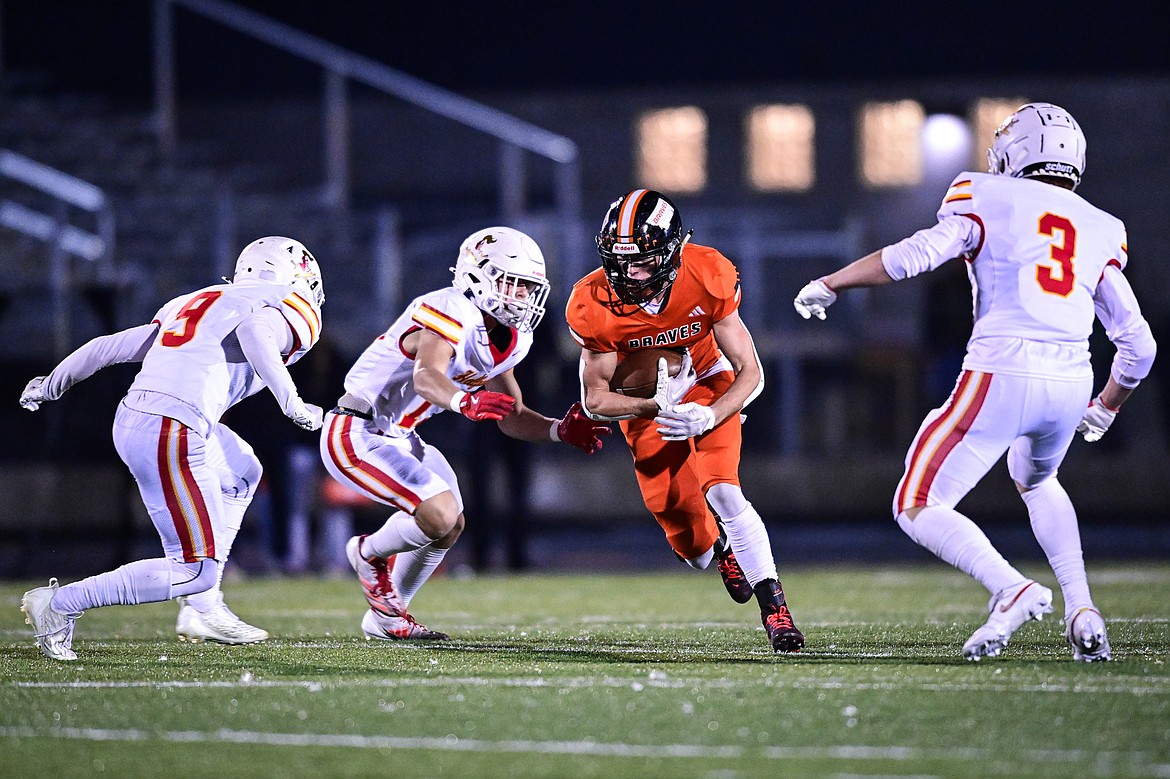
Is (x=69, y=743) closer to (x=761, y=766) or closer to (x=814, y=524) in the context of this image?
(x=761, y=766)

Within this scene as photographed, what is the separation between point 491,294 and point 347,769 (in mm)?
2845

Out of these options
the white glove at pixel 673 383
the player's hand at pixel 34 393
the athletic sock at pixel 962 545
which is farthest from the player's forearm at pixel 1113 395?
the player's hand at pixel 34 393

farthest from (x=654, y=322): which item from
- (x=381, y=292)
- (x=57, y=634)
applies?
(x=381, y=292)

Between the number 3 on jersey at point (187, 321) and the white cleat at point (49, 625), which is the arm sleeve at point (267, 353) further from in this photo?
the white cleat at point (49, 625)

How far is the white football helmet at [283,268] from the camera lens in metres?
6.00

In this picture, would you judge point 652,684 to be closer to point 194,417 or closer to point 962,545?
point 962,545

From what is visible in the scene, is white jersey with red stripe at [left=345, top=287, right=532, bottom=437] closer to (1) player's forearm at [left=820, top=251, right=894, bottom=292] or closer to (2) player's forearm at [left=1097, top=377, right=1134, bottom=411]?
(1) player's forearm at [left=820, top=251, right=894, bottom=292]

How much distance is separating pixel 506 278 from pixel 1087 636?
2.45 meters

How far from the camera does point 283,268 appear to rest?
19.7 ft

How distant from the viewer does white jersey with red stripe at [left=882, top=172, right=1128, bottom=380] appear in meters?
4.82

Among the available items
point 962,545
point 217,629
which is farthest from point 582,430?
point 962,545

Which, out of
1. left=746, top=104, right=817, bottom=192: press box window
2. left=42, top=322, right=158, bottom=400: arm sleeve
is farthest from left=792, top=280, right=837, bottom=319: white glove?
left=746, top=104, right=817, bottom=192: press box window

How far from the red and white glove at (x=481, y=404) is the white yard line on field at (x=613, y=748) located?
6.55 ft

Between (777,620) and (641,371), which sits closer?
(777,620)
